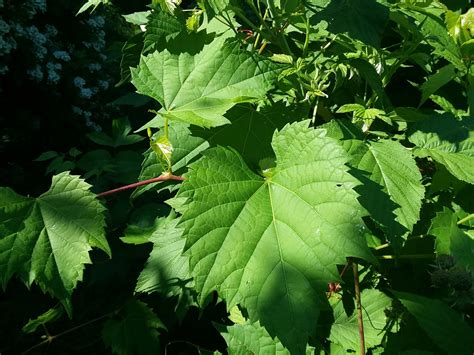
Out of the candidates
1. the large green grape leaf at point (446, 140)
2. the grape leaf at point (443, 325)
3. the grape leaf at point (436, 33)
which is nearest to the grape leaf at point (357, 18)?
the grape leaf at point (436, 33)

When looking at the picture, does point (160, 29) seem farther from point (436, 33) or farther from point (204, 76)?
point (436, 33)

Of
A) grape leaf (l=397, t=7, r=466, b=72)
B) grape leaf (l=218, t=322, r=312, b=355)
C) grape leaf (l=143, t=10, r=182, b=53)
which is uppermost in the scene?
grape leaf (l=143, t=10, r=182, b=53)

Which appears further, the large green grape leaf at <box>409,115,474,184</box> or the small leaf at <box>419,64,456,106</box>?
the small leaf at <box>419,64,456,106</box>

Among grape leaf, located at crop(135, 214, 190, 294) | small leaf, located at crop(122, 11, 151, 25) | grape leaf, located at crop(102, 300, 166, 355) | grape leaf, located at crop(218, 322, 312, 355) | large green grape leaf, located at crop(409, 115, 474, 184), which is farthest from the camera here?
grape leaf, located at crop(102, 300, 166, 355)

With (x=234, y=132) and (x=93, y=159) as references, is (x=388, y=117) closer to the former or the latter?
(x=234, y=132)

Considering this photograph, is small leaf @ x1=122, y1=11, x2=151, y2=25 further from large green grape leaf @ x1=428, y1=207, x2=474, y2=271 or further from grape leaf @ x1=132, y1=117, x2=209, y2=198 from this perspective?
large green grape leaf @ x1=428, y1=207, x2=474, y2=271

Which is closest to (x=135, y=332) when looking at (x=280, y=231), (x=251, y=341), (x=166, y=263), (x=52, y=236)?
(x=166, y=263)

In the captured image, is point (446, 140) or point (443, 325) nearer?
point (443, 325)

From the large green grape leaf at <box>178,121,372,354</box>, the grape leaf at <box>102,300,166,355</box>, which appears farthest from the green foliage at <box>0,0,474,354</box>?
the grape leaf at <box>102,300,166,355</box>
